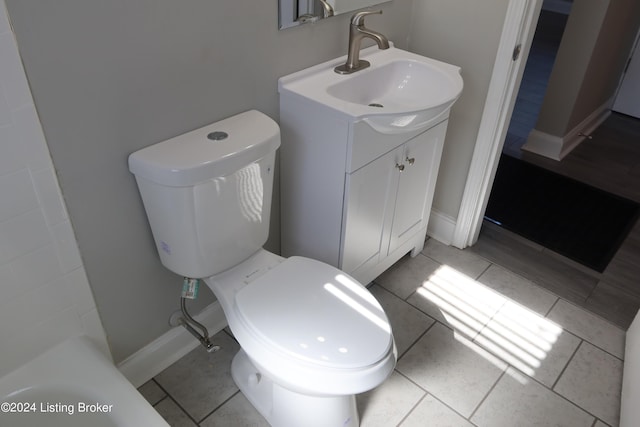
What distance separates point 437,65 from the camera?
6.36 feet

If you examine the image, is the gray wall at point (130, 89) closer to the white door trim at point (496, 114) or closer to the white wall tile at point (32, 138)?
the white wall tile at point (32, 138)

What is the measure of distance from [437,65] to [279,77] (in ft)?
2.00

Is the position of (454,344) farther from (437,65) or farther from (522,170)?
(522,170)

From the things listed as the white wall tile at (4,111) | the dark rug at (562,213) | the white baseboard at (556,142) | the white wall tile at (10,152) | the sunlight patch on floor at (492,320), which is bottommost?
the sunlight patch on floor at (492,320)

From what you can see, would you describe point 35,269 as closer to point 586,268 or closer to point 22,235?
point 22,235

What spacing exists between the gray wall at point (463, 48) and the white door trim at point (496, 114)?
0.11 ft

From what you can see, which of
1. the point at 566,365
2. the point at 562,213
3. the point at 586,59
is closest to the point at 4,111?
the point at 566,365

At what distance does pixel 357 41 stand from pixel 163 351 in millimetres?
1224

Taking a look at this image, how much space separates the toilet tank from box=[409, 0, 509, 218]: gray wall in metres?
0.90

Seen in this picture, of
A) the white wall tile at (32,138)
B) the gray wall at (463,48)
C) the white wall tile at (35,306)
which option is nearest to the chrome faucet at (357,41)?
the gray wall at (463,48)

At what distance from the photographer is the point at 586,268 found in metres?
2.34

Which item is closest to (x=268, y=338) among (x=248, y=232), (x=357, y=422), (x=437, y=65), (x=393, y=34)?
(x=248, y=232)

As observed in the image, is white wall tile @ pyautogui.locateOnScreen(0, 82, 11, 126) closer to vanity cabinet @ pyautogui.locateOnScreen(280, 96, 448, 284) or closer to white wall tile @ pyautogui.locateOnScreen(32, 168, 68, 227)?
white wall tile @ pyautogui.locateOnScreen(32, 168, 68, 227)

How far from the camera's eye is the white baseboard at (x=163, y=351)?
5.67 feet
